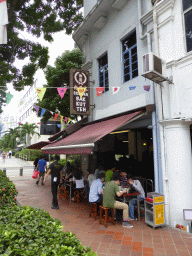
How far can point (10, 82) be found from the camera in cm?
959

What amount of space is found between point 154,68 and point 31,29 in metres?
6.02

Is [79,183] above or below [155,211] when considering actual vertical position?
above

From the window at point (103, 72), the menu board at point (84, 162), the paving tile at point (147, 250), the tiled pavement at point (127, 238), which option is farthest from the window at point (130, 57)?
the paving tile at point (147, 250)

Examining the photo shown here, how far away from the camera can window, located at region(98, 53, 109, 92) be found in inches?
379

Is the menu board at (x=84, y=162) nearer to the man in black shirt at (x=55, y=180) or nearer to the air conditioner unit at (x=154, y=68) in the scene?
the man in black shirt at (x=55, y=180)

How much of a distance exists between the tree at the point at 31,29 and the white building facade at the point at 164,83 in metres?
1.73

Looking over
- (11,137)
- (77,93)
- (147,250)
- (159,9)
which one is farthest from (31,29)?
(11,137)

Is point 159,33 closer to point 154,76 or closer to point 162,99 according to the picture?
point 154,76

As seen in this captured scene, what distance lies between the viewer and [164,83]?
607 centimetres

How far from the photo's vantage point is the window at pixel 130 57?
7895mm

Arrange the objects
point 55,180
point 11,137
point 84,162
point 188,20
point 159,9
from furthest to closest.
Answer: point 11,137 < point 84,162 < point 55,180 < point 159,9 < point 188,20

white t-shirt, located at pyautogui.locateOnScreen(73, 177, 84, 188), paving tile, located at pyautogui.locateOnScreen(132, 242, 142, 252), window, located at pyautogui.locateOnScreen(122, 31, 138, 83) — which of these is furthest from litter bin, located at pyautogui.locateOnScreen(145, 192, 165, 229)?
window, located at pyautogui.locateOnScreen(122, 31, 138, 83)

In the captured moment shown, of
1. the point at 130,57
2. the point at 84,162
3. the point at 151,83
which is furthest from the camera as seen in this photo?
the point at 84,162

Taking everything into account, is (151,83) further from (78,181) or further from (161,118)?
(78,181)
